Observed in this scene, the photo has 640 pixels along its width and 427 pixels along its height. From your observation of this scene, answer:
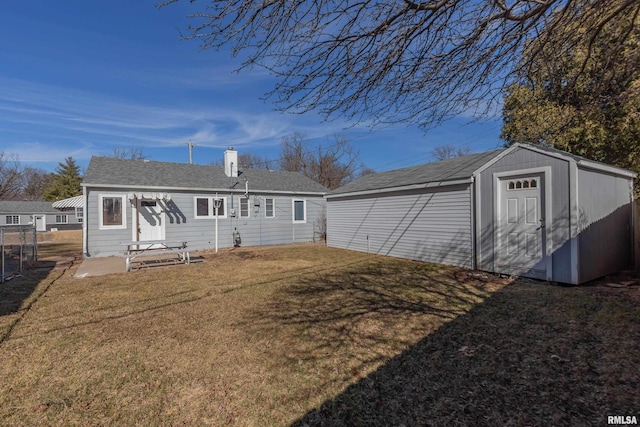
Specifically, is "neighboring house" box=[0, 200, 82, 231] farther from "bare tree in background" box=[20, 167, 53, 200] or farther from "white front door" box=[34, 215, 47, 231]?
"bare tree in background" box=[20, 167, 53, 200]

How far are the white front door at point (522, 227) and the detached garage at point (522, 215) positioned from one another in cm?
2

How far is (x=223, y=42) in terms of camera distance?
10.4ft

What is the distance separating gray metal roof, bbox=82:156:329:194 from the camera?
38.8 feet

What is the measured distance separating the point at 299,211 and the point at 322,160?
14.7m

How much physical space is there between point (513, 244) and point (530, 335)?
391cm

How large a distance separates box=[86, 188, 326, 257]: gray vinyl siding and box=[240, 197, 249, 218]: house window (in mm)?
168

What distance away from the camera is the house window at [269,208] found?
1516cm

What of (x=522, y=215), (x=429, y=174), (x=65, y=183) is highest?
(x=65, y=183)

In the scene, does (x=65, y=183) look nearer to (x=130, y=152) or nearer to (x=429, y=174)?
(x=130, y=152)

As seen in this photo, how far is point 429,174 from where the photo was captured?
406 inches

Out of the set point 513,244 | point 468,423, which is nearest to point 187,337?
point 468,423

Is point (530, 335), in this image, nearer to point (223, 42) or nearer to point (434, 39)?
point (434, 39)

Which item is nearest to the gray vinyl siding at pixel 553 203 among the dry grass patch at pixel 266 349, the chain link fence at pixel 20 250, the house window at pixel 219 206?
the dry grass patch at pixel 266 349

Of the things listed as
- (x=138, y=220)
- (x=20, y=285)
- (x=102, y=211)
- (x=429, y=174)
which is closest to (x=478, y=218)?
(x=429, y=174)
